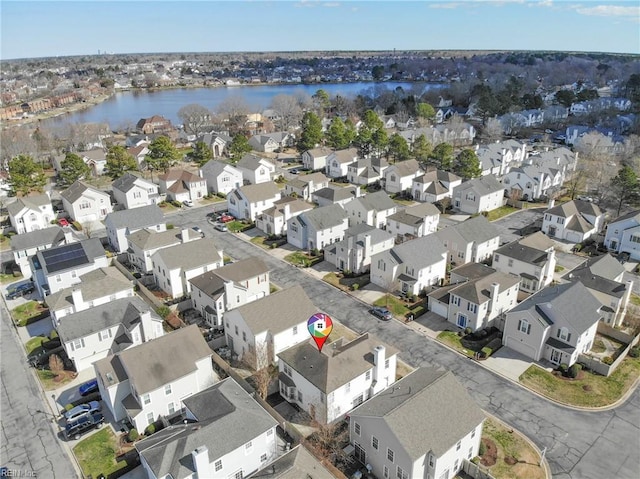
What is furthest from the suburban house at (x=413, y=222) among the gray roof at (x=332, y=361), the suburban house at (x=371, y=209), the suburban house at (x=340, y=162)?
the suburban house at (x=340, y=162)

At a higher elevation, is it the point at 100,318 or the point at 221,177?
the point at 221,177

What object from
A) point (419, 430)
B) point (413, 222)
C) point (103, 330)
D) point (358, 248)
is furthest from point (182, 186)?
point (419, 430)

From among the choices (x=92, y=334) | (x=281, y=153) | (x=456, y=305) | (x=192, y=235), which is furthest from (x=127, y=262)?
(x=281, y=153)

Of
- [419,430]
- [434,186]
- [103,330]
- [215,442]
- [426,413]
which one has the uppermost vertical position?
[434,186]

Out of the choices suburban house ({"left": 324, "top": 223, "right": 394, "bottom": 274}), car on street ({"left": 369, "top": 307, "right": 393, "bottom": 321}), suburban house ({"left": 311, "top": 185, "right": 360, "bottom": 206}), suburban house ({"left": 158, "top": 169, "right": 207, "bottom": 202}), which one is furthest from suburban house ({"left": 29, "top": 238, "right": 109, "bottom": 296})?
suburban house ({"left": 311, "top": 185, "right": 360, "bottom": 206})

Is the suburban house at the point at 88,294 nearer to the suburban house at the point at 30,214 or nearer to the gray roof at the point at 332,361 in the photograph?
the gray roof at the point at 332,361

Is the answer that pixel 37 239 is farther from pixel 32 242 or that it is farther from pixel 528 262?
pixel 528 262
